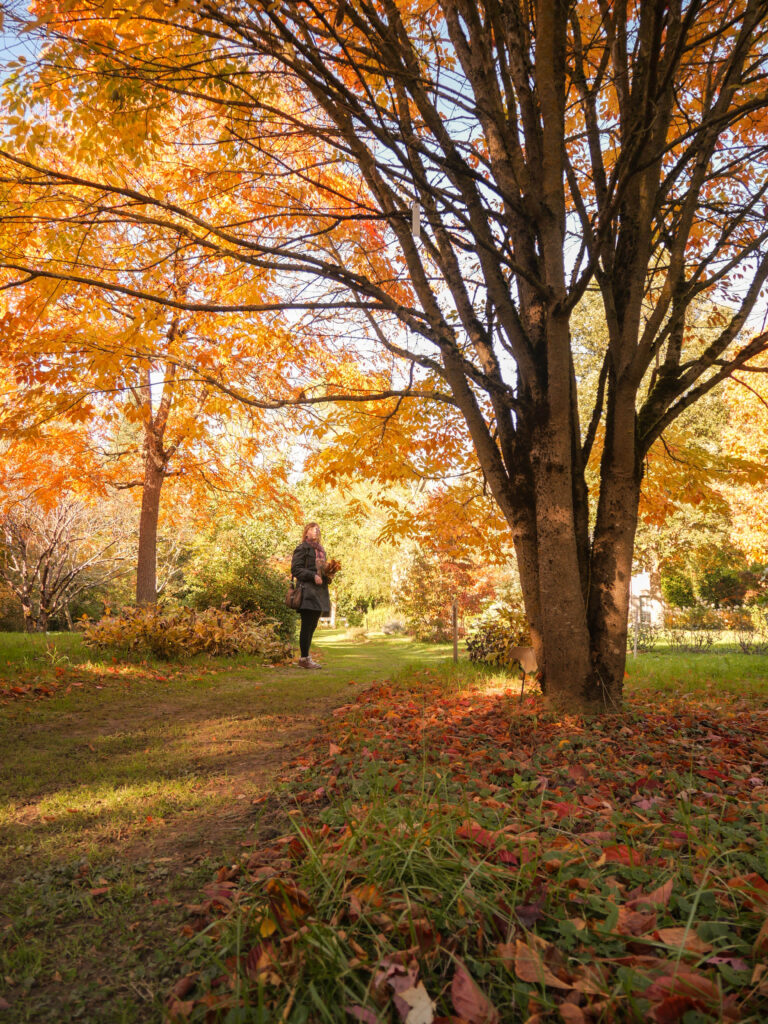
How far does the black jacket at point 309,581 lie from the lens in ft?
27.7

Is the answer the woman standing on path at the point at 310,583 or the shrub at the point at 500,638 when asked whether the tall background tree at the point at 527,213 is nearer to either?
the shrub at the point at 500,638

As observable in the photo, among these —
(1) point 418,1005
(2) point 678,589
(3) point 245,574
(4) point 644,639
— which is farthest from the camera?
(2) point 678,589

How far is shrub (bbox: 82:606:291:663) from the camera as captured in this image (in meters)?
8.46

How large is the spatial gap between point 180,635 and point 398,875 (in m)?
7.66

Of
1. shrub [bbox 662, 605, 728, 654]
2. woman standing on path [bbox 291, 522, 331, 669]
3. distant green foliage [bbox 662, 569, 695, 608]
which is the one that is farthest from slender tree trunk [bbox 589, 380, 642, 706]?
distant green foliage [bbox 662, 569, 695, 608]

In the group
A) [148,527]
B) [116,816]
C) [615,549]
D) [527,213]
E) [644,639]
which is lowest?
[644,639]

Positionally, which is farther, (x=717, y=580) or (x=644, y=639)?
(x=717, y=580)

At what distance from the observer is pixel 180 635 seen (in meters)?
8.66

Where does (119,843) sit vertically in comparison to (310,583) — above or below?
below

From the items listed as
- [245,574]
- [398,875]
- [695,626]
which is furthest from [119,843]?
[695,626]

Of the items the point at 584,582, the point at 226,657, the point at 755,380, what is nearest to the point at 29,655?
the point at 226,657

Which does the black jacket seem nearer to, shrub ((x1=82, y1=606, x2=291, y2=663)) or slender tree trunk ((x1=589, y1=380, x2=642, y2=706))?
shrub ((x1=82, y1=606, x2=291, y2=663))

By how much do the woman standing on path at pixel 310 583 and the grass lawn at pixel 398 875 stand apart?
4253 mm

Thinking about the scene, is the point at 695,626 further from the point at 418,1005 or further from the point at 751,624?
the point at 418,1005
